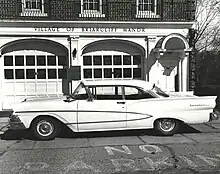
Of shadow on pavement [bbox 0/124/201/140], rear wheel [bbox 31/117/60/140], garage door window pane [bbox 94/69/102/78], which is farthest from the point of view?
garage door window pane [bbox 94/69/102/78]

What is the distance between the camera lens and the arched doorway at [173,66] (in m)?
14.7

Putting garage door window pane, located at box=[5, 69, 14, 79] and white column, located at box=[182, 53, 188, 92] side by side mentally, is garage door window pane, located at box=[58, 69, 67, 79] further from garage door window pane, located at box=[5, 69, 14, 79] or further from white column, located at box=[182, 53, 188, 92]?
white column, located at box=[182, 53, 188, 92]

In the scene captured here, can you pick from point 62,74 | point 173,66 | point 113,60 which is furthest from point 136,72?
point 62,74

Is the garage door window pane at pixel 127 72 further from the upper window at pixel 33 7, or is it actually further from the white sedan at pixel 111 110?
the white sedan at pixel 111 110

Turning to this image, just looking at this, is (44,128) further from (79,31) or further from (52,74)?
(79,31)

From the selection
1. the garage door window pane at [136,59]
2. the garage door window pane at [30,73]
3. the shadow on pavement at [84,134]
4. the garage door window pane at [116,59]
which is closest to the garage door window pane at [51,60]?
the garage door window pane at [30,73]

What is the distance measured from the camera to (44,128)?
8258 millimetres

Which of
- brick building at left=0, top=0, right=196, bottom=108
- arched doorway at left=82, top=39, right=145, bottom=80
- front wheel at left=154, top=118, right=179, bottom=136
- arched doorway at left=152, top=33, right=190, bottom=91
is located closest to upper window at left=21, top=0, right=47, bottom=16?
brick building at left=0, top=0, right=196, bottom=108

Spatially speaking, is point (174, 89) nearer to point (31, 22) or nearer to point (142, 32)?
point (142, 32)

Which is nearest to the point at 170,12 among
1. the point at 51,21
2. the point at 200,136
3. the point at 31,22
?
the point at 51,21

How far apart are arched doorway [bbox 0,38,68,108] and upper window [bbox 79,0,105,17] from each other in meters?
2.01

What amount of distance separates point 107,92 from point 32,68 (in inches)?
267

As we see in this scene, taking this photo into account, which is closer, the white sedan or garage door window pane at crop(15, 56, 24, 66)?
the white sedan

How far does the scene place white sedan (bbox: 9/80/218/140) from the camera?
8.17m
